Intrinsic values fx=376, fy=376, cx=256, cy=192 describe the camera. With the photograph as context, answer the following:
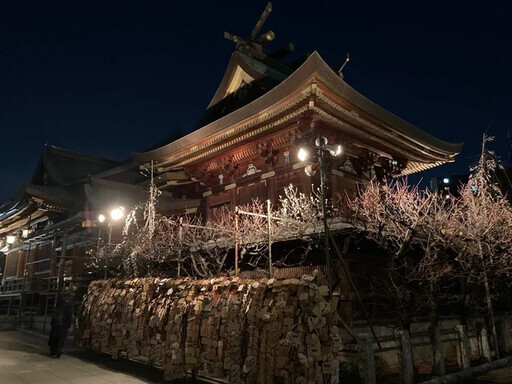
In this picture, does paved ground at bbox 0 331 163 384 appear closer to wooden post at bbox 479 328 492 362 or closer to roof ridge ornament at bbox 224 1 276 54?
wooden post at bbox 479 328 492 362

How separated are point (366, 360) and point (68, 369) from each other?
8.39 meters

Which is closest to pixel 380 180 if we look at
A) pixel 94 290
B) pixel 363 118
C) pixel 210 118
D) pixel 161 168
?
pixel 363 118

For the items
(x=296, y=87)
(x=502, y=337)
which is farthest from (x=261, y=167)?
(x=502, y=337)

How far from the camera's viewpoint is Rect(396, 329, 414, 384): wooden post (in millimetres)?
8453

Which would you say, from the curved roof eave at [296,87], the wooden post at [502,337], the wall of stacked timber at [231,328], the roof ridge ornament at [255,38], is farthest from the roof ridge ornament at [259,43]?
the wooden post at [502,337]

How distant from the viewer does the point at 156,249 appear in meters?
14.0

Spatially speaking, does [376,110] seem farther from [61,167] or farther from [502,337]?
[61,167]

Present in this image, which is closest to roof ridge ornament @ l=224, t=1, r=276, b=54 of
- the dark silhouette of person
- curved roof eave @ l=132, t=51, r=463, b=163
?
curved roof eave @ l=132, t=51, r=463, b=163

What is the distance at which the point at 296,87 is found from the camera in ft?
37.4

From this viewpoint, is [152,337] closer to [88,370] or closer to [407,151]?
[88,370]

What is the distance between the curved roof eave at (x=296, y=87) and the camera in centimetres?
1098

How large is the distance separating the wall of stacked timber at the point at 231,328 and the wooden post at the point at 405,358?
7.80ft

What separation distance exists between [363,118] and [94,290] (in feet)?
36.7

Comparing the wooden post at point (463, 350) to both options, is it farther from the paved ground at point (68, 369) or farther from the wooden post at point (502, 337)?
the paved ground at point (68, 369)
